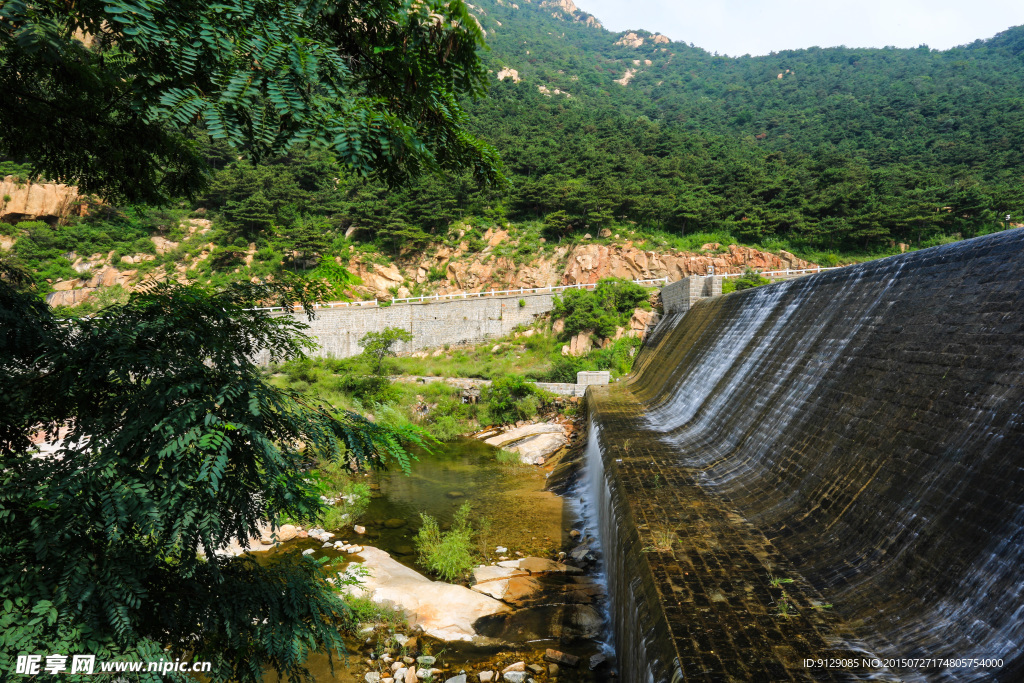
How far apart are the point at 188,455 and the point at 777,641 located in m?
4.30

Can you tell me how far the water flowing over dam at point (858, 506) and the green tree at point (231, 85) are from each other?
4.00m

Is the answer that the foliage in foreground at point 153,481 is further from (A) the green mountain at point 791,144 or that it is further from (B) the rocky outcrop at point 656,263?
(A) the green mountain at point 791,144

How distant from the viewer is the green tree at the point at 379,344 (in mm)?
27875

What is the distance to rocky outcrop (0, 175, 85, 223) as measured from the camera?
3662 cm

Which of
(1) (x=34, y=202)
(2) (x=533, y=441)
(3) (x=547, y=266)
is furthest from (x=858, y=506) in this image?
(1) (x=34, y=202)

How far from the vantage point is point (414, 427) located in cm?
363

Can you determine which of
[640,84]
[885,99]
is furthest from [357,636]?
[640,84]

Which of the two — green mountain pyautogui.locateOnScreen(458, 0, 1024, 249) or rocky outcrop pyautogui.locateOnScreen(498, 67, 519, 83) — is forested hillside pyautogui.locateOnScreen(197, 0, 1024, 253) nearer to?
green mountain pyautogui.locateOnScreen(458, 0, 1024, 249)

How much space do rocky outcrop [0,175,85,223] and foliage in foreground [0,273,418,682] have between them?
46417 millimetres

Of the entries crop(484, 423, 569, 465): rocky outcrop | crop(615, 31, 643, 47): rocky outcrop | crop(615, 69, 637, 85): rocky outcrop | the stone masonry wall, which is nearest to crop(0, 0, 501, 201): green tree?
crop(484, 423, 569, 465): rocky outcrop

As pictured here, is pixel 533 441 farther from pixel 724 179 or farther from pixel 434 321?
pixel 724 179

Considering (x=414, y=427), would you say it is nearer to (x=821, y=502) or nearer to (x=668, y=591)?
(x=668, y=591)

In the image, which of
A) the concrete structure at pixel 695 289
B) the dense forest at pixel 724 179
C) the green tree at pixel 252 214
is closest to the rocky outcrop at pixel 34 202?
the dense forest at pixel 724 179

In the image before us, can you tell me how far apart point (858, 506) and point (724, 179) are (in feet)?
138
